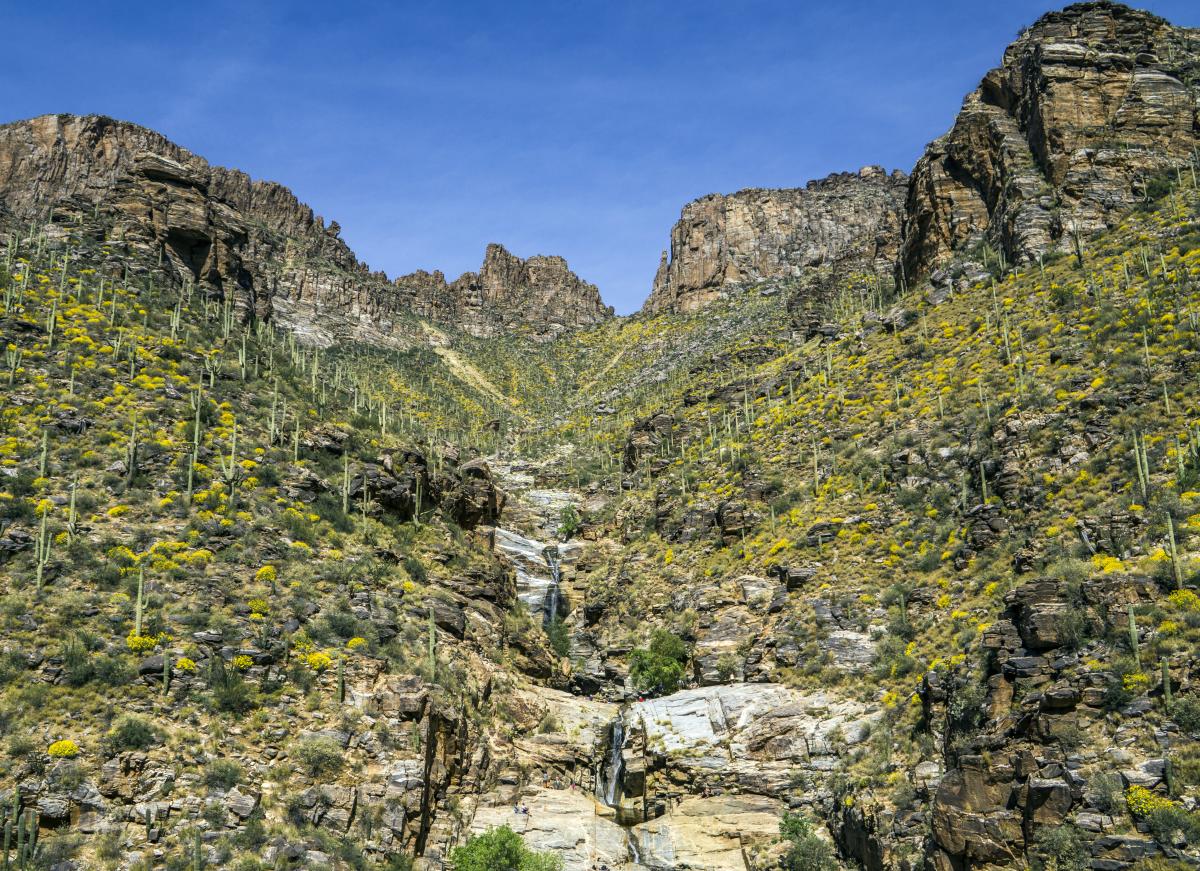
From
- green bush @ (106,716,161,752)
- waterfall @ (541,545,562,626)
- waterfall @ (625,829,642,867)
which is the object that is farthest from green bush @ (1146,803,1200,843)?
waterfall @ (541,545,562,626)

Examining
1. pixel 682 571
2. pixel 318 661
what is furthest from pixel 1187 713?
pixel 682 571

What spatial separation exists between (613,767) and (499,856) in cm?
984

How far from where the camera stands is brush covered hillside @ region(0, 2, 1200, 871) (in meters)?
24.3

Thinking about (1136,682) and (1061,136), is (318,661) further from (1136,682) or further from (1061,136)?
(1061,136)

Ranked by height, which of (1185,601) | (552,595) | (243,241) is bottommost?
(1185,601)

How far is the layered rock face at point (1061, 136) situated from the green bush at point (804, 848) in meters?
41.5

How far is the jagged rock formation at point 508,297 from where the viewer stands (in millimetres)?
164250

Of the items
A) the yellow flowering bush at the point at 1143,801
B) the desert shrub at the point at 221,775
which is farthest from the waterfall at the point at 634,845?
the yellow flowering bush at the point at 1143,801

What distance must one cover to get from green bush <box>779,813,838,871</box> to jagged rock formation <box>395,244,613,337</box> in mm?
137304

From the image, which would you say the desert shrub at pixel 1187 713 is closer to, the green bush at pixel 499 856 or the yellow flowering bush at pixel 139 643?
the green bush at pixel 499 856

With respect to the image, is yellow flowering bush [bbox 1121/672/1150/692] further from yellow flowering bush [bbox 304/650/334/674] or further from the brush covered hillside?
yellow flowering bush [bbox 304/650/334/674]

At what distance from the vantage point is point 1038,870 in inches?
794

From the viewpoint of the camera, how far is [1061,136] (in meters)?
58.9

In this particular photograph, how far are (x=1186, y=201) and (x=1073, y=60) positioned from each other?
16640 mm
